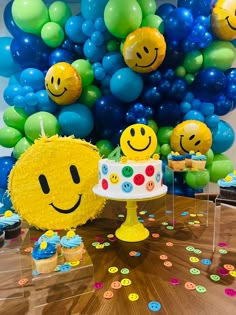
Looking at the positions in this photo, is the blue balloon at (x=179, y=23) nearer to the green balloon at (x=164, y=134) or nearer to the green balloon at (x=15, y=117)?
the green balloon at (x=164, y=134)

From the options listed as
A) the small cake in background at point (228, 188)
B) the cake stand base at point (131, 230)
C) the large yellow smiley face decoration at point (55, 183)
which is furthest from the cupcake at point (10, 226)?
the small cake in background at point (228, 188)

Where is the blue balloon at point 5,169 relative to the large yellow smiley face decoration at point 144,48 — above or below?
below

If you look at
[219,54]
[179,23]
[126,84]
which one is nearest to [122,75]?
[126,84]

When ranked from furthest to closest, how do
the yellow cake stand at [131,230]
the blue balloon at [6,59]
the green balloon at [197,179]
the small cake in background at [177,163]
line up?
the blue balloon at [6,59] < the green balloon at [197,179] < the small cake in background at [177,163] < the yellow cake stand at [131,230]

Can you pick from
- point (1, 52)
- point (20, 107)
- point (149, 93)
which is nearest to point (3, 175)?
point (20, 107)

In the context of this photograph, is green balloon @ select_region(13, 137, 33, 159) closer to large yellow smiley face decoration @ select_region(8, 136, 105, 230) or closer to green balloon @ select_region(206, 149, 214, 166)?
large yellow smiley face decoration @ select_region(8, 136, 105, 230)

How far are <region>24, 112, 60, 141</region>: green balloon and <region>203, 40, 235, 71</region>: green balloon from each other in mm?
1174

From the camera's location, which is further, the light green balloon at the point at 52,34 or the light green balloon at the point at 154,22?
the light green balloon at the point at 52,34

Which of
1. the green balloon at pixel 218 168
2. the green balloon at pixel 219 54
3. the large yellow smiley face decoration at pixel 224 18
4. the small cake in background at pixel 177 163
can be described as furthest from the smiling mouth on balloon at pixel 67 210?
the large yellow smiley face decoration at pixel 224 18

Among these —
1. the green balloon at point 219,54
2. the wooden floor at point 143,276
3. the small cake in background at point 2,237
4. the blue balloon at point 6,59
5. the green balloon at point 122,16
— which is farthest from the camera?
the blue balloon at point 6,59

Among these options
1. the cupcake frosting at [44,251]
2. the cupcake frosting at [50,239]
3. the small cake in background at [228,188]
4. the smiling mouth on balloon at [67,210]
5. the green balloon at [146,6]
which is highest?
the green balloon at [146,6]

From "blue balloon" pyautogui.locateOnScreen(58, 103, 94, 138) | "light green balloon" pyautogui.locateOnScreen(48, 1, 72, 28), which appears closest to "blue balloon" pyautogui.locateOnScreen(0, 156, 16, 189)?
"blue balloon" pyautogui.locateOnScreen(58, 103, 94, 138)

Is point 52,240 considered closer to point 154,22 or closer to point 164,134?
point 164,134

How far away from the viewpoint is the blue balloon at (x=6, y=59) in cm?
211
